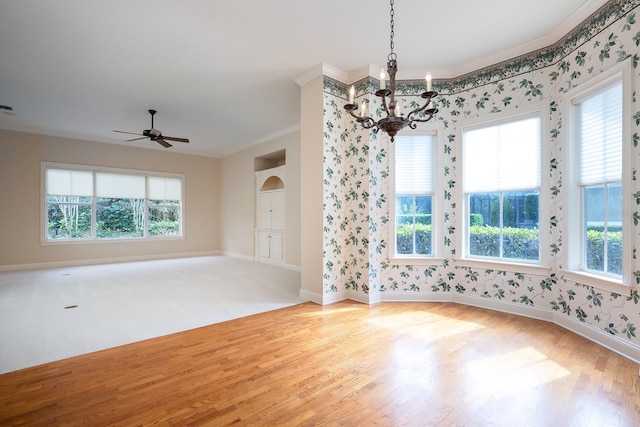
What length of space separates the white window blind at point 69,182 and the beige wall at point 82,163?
0.21 metres

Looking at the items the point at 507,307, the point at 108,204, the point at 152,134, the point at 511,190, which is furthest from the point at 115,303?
the point at 511,190

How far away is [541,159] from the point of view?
3367mm

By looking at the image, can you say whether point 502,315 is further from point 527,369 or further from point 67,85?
point 67,85

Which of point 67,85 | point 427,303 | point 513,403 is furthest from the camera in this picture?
point 67,85

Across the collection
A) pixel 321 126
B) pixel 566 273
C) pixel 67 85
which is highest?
pixel 67 85

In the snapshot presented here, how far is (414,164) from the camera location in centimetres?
419

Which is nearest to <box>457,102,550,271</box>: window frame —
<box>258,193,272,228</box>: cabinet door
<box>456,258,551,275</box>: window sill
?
<box>456,258,551,275</box>: window sill

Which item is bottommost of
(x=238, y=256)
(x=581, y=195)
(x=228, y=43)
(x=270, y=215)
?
(x=238, y=256)

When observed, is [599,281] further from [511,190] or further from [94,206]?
[94,206]

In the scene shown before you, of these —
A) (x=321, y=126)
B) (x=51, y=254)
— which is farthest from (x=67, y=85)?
(x=51, y=254)

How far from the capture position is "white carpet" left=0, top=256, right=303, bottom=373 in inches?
110

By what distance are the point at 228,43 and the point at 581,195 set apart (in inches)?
161

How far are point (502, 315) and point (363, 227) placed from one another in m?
1.91

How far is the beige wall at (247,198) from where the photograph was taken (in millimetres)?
6762
